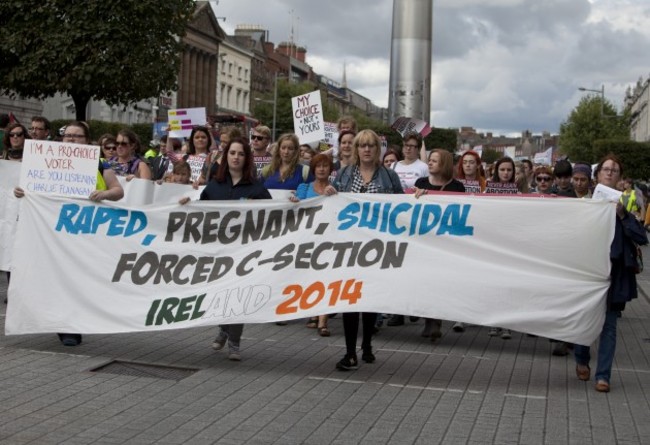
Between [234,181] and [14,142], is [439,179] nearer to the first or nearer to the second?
[234,181]

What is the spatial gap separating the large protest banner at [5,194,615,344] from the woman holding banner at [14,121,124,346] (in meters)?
0.12

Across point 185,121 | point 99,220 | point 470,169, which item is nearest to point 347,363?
point 99,220

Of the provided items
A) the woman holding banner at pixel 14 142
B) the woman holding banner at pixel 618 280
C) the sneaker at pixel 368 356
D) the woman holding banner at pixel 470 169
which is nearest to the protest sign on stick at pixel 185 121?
the woman holding banner at pixel 14 142

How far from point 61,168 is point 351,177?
7.76 ft

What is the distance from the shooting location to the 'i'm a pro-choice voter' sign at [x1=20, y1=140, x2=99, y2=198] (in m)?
9.13

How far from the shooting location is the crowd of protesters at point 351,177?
8.14 m

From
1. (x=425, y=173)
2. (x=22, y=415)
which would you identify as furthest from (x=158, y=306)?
(x=425, y=173)

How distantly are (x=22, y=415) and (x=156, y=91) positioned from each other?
2363cm

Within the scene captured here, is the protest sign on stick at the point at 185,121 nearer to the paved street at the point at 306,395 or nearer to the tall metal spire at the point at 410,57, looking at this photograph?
the paved street at the point at 306,395

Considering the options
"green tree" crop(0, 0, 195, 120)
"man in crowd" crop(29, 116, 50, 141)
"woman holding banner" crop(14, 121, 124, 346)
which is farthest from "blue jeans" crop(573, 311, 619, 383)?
"green tree" crop(0, 0, 195, 120)

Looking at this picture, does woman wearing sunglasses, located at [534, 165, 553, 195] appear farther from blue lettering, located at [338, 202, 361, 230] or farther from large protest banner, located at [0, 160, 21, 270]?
large protest banner, located at [0, 160, 21, 270]

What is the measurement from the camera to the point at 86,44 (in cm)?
2795

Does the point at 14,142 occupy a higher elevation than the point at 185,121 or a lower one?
lower

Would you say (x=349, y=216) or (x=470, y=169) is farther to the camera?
(x=470, y=169)
